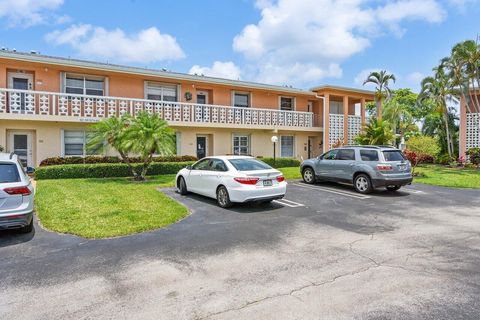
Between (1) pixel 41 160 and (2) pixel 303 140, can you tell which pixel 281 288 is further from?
(2) pixel 303 140

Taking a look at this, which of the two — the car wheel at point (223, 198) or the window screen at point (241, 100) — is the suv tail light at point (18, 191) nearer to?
the car wheel at point (223, 198)

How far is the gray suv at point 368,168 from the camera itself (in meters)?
11.9

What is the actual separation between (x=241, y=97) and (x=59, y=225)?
17.0 metres

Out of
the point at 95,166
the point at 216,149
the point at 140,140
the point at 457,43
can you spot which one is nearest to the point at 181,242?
the point at 140,140

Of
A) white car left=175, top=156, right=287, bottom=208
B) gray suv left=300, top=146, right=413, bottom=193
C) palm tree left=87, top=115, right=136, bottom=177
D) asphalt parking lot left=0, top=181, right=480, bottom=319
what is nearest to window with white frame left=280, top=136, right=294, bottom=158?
gray suv left=300, top=146, right=413, bottom=193

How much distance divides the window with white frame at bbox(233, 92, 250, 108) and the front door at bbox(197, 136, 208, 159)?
3257 mm

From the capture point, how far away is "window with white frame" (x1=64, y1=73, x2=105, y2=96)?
1744 centimetres

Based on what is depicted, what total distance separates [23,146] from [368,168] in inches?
646

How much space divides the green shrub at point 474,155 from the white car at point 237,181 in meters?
Result: 19.7

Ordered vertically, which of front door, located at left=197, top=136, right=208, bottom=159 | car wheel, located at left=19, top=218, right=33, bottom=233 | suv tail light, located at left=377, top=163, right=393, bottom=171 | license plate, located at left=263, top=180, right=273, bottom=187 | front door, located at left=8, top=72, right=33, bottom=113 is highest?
front door, located at left=8, top=72, right=33, bottom=113

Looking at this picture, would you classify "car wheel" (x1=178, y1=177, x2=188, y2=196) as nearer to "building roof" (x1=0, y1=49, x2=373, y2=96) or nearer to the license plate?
the license plate

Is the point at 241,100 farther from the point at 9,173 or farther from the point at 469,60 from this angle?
the point at 9,173

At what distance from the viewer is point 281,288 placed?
14.1ft

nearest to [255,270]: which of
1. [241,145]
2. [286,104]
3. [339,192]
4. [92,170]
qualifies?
[339,192]
